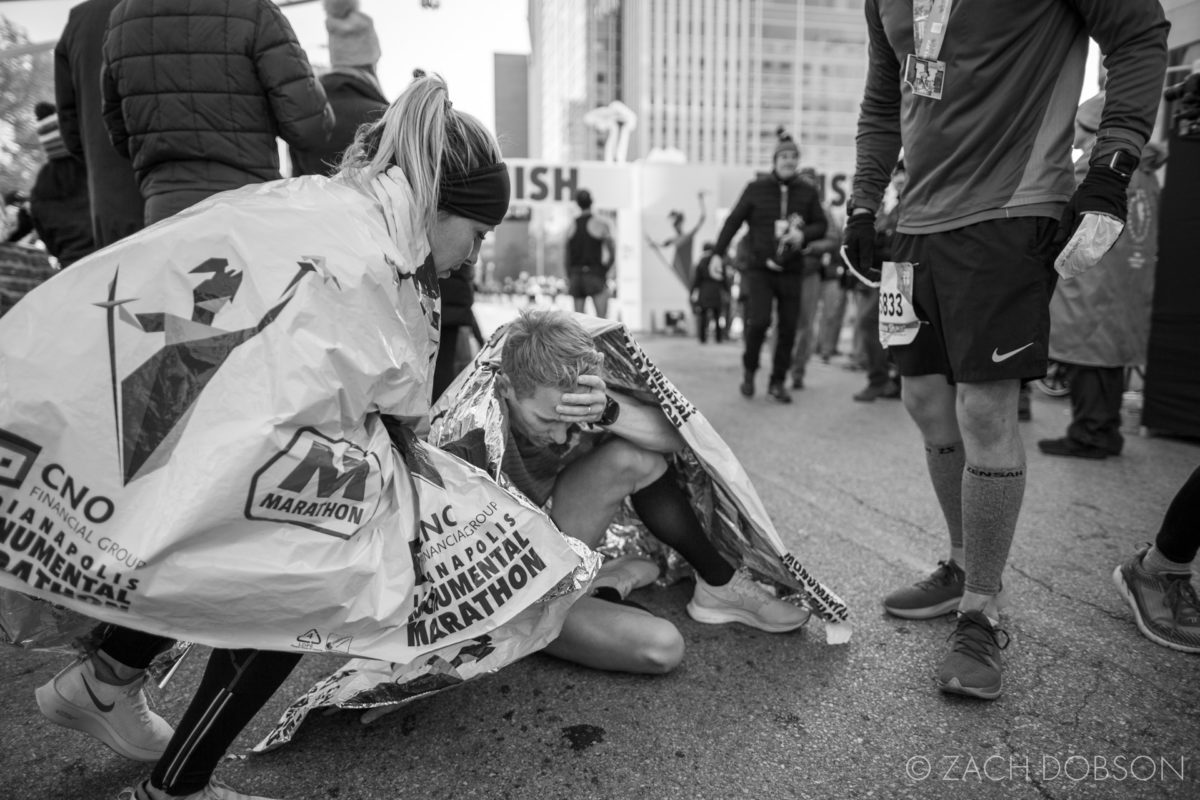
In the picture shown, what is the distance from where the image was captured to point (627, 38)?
109m

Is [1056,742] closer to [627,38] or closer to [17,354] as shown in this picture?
[17,354]

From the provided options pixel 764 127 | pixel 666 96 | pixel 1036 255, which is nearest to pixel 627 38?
pixel 666 96

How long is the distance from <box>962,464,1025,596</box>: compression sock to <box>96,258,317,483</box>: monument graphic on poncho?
5.14 ft

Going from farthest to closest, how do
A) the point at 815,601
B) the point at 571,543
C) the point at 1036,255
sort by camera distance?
1. the point at 815,601
2. the point at 1036,255
3. the point at 571,543

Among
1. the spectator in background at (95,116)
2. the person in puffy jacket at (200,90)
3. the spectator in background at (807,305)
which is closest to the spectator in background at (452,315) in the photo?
the person in puffy jacket at (200,90)

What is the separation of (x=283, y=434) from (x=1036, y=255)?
1580 mm

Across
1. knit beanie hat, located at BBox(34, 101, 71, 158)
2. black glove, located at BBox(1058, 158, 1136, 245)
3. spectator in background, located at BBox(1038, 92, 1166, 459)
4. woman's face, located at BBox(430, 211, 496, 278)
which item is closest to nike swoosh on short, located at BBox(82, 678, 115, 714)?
woman's face, located at BBox(430, 211, 496, 278)

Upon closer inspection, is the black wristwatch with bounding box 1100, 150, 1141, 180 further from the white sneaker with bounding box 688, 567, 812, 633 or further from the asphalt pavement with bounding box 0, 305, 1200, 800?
the white sneaker with bounding box 688, 567, 812, 633

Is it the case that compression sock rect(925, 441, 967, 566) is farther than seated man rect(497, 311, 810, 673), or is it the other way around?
compression sock rect(925, 441, 967, 566)

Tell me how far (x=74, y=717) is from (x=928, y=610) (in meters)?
1.99

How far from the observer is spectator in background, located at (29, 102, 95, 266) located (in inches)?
145

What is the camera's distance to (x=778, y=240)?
5844mm

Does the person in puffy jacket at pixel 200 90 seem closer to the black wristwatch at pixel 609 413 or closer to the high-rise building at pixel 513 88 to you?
the black wristwatch at pixel 609 413

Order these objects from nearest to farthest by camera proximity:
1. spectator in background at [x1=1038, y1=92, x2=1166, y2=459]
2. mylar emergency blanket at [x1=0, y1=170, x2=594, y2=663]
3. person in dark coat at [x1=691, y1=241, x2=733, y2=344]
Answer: mylar emergency blanket at [x1=0, y1=170, x2=594, y2=663] → spectator in background at [x1=1038, y1=92, x2=1166, y2=459] → person in dark coat at [x1=691, y1=241, x2=733, y2=344]
